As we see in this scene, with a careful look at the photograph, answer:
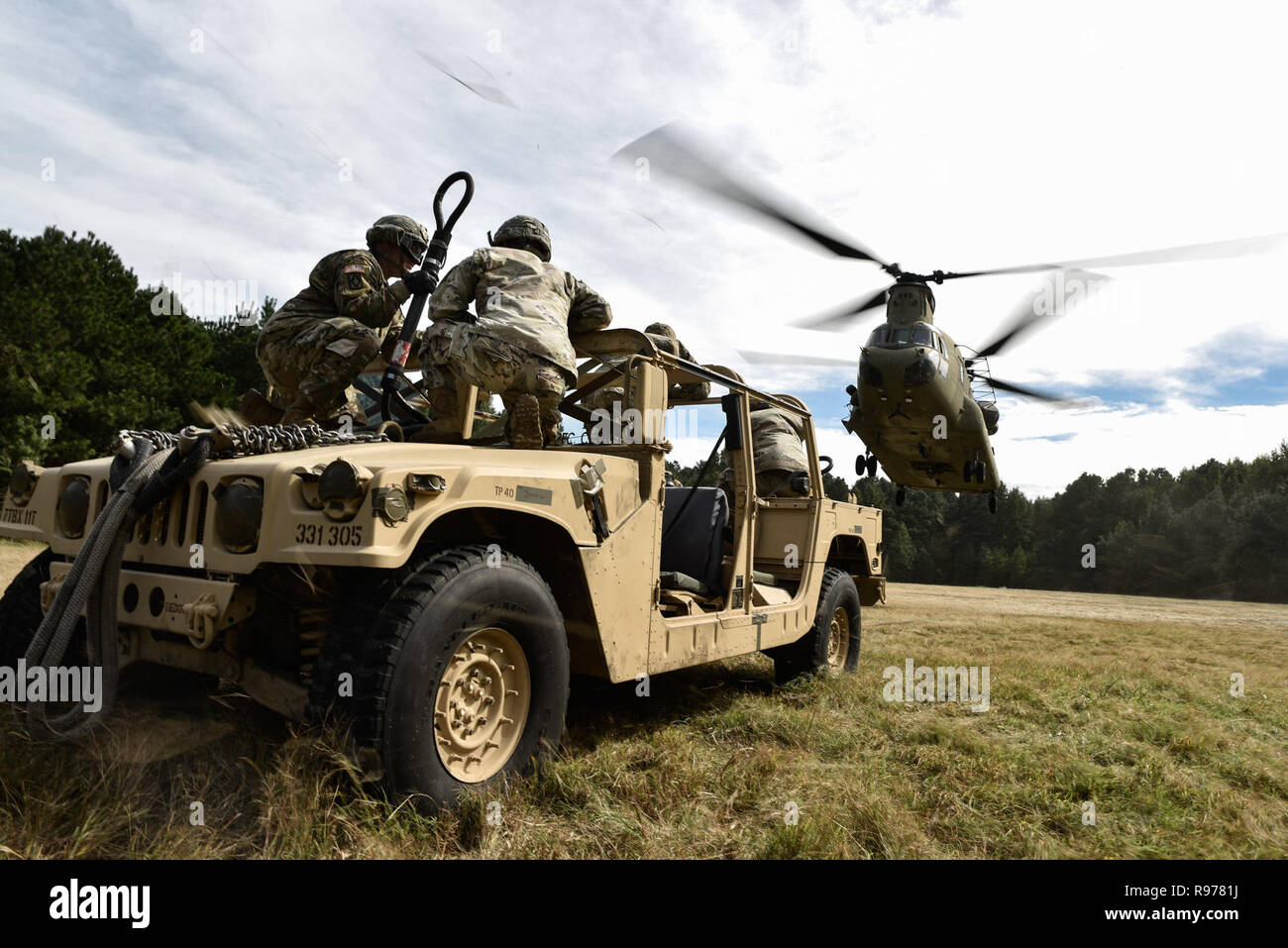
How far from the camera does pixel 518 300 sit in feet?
12.2

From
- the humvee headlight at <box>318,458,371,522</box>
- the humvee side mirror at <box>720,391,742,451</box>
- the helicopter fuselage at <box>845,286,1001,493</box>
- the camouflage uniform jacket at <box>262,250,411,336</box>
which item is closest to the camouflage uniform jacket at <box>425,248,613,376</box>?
the camouflage uniform jacket at <box>262,250,411,336</box>

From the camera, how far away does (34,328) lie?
2247cm

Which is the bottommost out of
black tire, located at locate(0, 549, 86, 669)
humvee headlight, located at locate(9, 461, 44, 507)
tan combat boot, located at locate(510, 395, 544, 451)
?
black tire, located at locate(0, 549, 86, 669)

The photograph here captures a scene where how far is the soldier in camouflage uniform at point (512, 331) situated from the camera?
3592 millimetres

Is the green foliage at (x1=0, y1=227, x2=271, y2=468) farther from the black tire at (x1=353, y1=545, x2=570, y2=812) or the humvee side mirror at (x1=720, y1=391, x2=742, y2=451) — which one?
the black tire at (x1=353, y1=545, x2=570, y2=812)

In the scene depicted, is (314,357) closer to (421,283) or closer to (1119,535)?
(421,283)

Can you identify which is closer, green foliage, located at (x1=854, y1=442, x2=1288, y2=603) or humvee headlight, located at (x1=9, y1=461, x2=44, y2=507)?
humvee headlight, located at (x1=9, y1=461, x2=44, y2=507)

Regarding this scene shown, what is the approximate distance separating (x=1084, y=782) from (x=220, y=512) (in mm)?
3600

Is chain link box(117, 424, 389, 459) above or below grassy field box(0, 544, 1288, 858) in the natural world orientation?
above

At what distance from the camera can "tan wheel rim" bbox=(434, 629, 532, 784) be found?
276 centimetres

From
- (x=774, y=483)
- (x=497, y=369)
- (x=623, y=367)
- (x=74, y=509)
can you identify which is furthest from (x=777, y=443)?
(x=74, y=509)

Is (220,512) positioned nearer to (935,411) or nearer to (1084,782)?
(1084,782)

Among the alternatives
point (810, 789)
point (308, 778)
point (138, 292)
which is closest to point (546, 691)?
point (308, 778)

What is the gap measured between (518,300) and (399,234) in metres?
1.38
